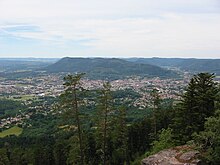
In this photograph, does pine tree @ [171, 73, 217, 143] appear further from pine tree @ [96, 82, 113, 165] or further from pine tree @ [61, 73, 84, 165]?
pine tree @ [61, 73, 84, 165]

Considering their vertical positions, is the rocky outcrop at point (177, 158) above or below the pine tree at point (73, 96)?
below

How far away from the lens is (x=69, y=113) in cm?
2159

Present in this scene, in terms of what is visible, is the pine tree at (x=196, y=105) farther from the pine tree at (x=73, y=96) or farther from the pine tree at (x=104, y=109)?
the pine tree at (x=73, y=96)

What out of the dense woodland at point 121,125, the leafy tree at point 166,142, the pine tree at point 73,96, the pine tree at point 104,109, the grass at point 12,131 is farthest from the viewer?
the grass at point 12,131

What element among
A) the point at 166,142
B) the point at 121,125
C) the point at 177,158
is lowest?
the point at 121,125

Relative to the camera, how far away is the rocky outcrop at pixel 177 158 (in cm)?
1585

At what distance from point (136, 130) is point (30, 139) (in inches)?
1279

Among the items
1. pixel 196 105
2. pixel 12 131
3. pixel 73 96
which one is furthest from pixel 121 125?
pixel 12 131

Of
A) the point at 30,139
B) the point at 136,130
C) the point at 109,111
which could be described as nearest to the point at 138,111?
the point at 30,139

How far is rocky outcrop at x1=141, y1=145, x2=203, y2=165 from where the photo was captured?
15.9 m

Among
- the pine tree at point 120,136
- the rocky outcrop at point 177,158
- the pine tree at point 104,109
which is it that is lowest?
the pine tree at point 120,136

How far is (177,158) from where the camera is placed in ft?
54.6

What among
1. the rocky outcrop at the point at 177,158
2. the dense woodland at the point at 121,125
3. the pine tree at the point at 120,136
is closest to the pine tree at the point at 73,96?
the dense woodland at the point at 121,125

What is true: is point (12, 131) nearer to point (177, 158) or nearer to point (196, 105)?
point (196, 105)
